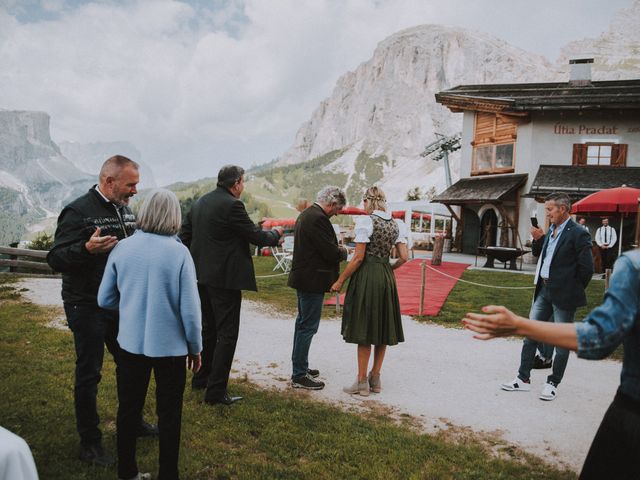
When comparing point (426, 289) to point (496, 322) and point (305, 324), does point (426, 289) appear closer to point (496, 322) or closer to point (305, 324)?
point (305, 324)

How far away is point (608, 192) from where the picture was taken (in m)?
13.5

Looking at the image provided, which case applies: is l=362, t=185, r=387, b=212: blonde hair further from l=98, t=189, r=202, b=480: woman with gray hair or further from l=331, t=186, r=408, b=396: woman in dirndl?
l=98, t=189, r=202, b=480: woman with gray hair

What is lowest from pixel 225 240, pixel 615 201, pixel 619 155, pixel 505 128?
pixel 225 240

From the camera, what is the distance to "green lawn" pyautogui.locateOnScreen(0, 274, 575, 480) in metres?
3.27

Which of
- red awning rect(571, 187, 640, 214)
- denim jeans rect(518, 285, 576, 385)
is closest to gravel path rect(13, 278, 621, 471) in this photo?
denim jeans rect(518, 285, 576, 385)

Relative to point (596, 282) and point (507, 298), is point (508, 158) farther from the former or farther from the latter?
point (507, 298)

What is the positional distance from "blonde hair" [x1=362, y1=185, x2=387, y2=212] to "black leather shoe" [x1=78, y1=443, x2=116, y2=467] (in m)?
3.17

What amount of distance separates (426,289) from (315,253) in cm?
823

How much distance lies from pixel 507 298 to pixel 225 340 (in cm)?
896

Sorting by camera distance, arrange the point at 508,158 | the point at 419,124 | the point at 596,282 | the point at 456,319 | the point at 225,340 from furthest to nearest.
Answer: the point at 419,124, the point at 508,158, the point at 596,282, the point at 456,319, the point at 225,340

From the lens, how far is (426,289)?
12.4 m

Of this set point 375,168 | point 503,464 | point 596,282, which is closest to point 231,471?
point 503,464

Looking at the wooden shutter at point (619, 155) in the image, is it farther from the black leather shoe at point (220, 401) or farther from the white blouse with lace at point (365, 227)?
the black leather shoe at point (220, 401)

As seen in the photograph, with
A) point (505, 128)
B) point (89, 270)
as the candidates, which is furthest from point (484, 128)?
point (89, 270)
